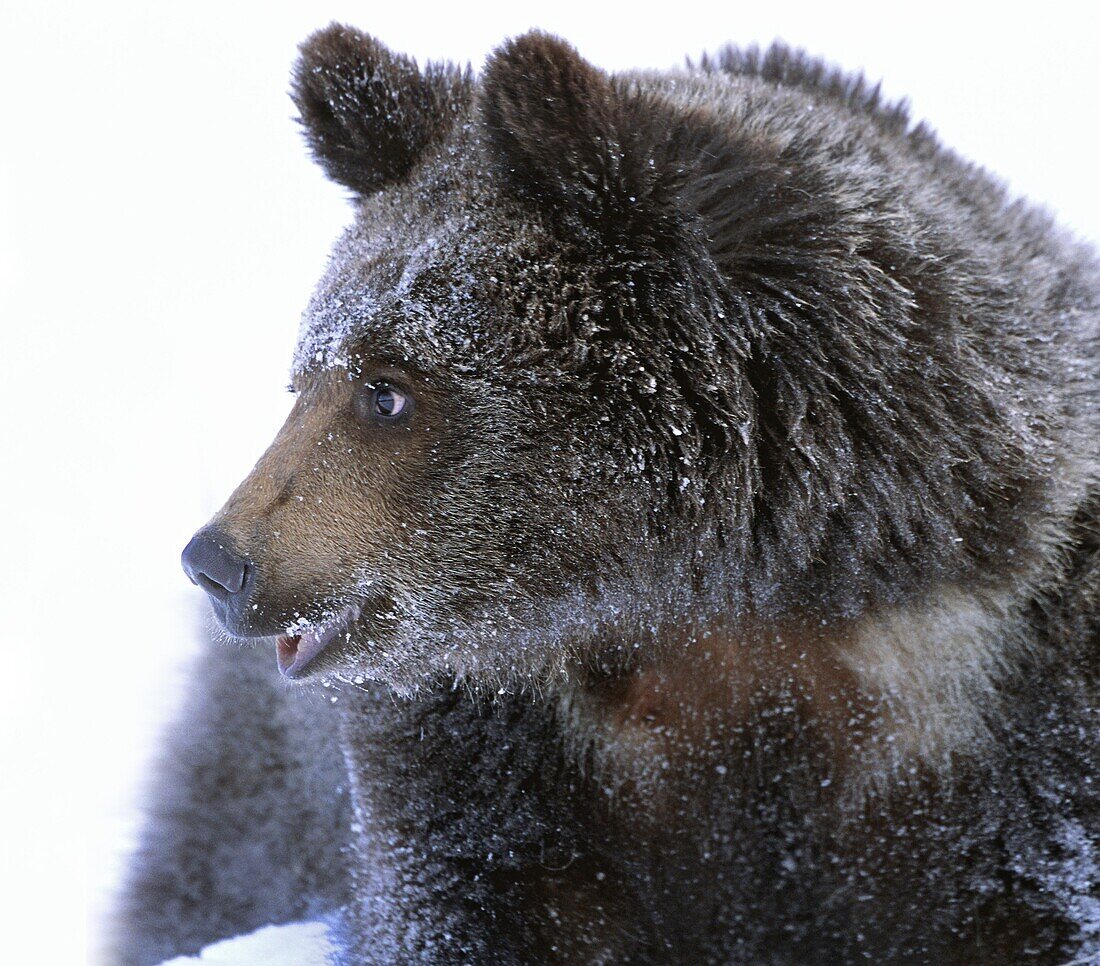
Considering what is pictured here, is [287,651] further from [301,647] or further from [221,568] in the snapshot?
[221,568]

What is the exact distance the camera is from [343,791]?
421 centimetres

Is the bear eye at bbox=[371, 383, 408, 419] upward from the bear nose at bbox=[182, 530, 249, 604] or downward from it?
upward

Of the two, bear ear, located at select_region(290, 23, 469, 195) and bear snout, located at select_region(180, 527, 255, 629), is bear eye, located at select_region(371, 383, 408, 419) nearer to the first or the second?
bear snout, located at select_region(180, 527, 255, 629)

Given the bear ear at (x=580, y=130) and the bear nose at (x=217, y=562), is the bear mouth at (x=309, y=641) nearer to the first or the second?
the bear nose at (x=217, y=562)

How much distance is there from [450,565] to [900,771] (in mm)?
1074

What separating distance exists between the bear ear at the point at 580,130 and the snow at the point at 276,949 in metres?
2.00

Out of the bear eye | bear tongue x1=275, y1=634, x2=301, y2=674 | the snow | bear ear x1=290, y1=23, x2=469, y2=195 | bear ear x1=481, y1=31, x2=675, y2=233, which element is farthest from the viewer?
the snow

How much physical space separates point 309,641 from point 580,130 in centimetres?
117

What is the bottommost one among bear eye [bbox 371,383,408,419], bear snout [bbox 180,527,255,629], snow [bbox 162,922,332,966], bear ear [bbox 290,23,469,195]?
snow [bbox 162,922,332,966]

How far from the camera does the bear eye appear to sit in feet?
9.22

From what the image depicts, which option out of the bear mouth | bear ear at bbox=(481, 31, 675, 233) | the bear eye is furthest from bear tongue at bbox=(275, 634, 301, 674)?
bear ear at bbox=(481, 31, 675, 233)

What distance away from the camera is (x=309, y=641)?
2.87m

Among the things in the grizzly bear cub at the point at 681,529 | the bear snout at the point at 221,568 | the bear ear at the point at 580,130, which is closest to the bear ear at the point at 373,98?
the grizzly bear cub at the point at 681,529

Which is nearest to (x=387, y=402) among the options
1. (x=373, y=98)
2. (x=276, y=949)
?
(x=373, y=98)
